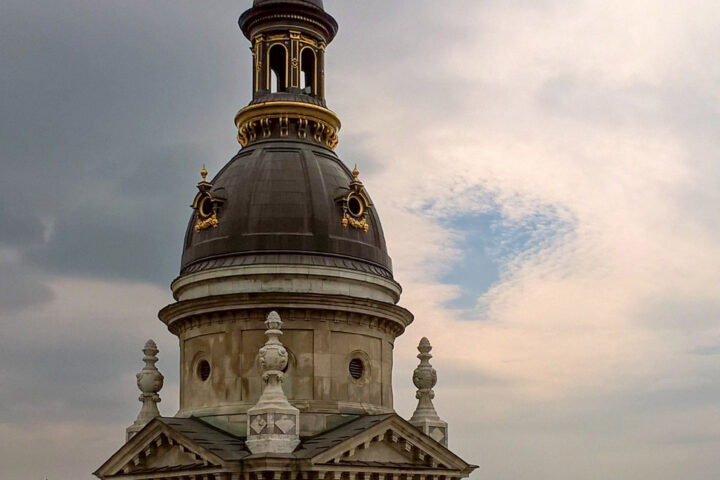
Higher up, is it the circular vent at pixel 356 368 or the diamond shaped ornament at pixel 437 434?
the circular vent at pixel 356 368

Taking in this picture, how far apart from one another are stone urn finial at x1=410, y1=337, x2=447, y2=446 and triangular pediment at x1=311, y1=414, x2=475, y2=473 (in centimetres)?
253

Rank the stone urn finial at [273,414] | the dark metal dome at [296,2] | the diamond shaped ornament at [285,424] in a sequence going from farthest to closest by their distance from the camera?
the dark metal dome at [296,2] < the diamond shaped ornament at [285,424] < the stone urn finial at [273,414]

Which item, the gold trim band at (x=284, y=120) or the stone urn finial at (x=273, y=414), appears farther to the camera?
the gold trim band at (x=284, y=120)

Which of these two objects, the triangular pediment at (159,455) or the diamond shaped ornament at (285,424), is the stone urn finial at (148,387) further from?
the diamond shaped ornament at (285,424)

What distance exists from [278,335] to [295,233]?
14.1 feet

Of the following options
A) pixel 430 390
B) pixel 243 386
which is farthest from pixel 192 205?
pixel 430 390

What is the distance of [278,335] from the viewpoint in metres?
35.8

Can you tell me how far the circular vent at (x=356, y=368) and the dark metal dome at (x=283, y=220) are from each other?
311cm

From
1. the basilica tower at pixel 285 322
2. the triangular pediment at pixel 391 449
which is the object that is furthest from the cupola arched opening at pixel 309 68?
the triangular pediment at pixel 391 449

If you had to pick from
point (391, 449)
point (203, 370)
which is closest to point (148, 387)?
point (203, 370)

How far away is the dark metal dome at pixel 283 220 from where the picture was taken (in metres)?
38.6

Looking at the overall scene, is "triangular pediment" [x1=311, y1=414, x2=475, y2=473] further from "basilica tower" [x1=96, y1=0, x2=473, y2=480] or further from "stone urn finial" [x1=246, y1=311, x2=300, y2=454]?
"stone urn finial" [x1=246, y1=311, x2=300, y2=454]

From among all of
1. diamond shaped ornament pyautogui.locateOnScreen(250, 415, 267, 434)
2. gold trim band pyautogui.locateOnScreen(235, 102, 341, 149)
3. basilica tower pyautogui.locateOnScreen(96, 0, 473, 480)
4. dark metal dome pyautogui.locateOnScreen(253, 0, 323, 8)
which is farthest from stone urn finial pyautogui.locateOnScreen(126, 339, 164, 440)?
dark metal dome pyautogui.locateOnScreen(253, 0, 323, 8)

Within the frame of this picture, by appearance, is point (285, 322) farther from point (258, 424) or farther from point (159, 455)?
point (159, 455)
